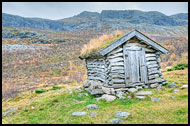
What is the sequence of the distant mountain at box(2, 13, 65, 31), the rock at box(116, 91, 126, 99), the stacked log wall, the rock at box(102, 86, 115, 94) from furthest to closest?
the distant mountain at box(2, 13, 65, 31) < the stacked log wall < the rock at box(102, 86, 115, 94) < the rock at box(116, 91, 126, 99)

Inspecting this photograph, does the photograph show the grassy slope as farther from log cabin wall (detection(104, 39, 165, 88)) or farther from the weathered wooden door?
log cabin wall (detection(104, 39, 165, 88))

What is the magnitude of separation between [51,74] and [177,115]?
68.5 feet

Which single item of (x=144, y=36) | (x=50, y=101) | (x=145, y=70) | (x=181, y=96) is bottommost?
(x=50, y=101)

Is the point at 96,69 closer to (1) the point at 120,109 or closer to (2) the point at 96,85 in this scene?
(2) the point at 96,85

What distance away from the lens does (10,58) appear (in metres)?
35.4

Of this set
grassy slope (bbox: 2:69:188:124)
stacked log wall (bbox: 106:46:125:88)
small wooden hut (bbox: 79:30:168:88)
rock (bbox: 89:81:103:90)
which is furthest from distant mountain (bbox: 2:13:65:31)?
grassy slope (bbox: 2:69:188:124)

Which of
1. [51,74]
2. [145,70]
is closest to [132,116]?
[145,70]

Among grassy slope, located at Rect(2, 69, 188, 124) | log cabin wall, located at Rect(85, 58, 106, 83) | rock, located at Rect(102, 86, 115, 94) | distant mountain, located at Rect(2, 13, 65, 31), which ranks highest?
distant mountain, located at Rect(2, 13, 65, 31)

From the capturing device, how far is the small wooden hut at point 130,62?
9875 millimetres

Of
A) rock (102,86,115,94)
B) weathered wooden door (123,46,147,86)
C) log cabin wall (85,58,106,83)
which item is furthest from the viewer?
log cabin wall (85,58,106,83)

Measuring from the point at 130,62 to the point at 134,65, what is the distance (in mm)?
317

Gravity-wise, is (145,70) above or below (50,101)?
above

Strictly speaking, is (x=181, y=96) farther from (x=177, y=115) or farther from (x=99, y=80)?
(x=99, y=80)

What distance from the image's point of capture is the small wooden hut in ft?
32.4
